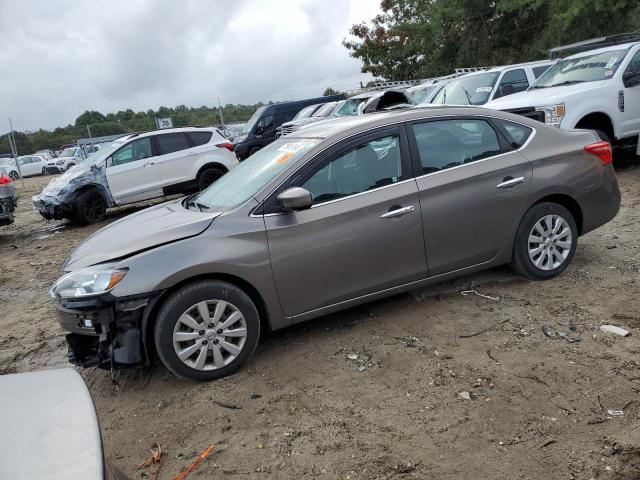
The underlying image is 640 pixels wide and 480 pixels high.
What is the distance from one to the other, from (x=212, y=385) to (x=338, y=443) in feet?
3.68

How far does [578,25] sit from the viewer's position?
1802cm

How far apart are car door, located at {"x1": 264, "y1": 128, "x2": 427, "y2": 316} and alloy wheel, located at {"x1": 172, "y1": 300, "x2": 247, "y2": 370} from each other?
37 centimetres

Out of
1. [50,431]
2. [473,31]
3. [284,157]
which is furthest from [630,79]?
[473,31]

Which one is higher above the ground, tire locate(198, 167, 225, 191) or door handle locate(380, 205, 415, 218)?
tire locate(198, 167, 225, 191)

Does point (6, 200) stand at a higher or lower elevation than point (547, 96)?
lower

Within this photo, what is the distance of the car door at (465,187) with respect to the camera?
171 inches

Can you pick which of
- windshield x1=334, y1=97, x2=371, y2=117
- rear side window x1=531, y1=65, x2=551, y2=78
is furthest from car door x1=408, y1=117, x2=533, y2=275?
windshield x1=334, y1=97, x2=371, y2=117

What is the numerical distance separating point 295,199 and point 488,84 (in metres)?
8.72

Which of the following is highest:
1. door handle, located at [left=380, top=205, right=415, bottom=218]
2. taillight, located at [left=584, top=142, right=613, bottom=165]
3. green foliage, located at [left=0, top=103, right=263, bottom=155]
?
green foliage, located at [left=0, top=103, right=263, bottom=155]

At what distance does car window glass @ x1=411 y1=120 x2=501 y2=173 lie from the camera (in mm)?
4426

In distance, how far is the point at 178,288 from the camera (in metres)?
3.67

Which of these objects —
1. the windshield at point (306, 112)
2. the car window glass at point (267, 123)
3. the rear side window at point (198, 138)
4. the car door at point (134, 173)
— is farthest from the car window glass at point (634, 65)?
the car window glass at point (267, 123)

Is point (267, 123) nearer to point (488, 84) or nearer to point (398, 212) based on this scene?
point (488, 84)

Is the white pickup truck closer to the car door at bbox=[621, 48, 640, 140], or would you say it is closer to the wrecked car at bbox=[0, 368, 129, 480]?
the car door at bbox=[621, 48, 640, 140]
